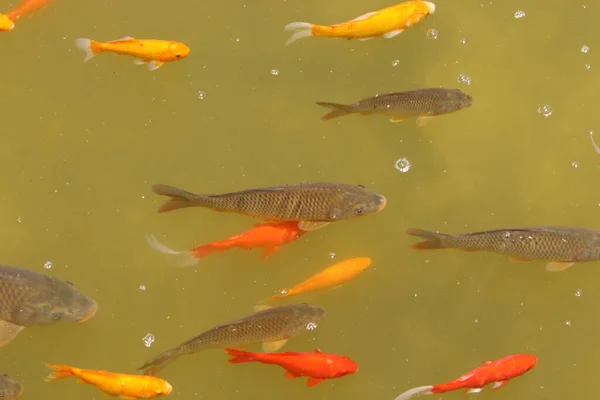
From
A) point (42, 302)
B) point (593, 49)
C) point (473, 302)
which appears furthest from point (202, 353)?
point (593, 49)

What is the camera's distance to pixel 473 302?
3617 millimetres

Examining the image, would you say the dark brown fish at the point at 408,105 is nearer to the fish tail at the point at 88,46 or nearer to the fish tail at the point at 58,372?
the fish tail at the point at 88,46

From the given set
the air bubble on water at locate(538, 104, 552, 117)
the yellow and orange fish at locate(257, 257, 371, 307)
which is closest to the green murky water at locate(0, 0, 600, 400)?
the air bubble on water at locate(538, 104, 552, 117)

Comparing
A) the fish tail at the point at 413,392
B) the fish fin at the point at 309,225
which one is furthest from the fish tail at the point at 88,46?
the fish tail at the point at 413,392

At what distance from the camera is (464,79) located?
3.90 meters

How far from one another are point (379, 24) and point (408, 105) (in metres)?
0.45

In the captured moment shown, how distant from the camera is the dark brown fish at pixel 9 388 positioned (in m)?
3.15

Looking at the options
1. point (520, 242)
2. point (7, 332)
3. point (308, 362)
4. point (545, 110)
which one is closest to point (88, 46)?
point (7, 332)

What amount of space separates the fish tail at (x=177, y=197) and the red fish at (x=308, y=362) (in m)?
0.69

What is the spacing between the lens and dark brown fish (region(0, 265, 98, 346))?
306 centimetres

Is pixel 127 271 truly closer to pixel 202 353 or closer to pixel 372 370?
pixel 202 353

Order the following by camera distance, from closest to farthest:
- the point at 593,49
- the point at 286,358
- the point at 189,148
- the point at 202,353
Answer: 1. the point at 286,358
2. the point at 202,353
3. the point at 189,148
4. the point at 593,49

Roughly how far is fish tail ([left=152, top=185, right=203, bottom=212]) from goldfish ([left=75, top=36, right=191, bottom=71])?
809 millimetres

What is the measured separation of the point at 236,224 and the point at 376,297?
81 centimetres
